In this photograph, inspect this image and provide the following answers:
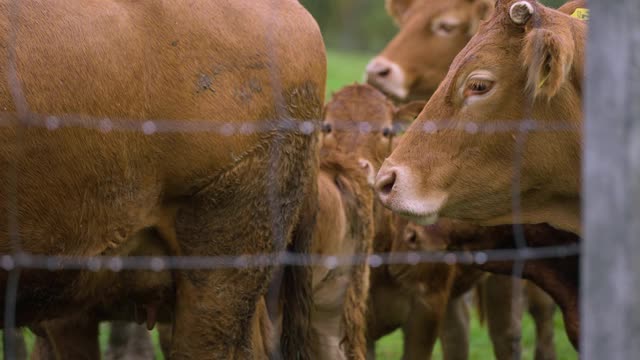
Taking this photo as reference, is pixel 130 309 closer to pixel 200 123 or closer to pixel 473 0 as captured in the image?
pixel 200 123

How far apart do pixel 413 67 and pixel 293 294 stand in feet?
11.4

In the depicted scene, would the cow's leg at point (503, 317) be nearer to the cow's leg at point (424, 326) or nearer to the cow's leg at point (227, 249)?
the cow's leg at point (424, 326)

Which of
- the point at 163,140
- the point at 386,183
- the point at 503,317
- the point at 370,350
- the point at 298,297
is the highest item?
the point at 163,140

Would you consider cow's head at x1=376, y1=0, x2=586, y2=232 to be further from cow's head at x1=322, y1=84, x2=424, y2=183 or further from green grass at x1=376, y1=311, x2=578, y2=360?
green grass at x1=376, y1=311, x2=578, y2=360

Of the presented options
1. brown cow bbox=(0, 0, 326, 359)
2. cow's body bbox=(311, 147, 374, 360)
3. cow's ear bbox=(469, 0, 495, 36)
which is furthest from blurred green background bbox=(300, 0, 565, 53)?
brown cow bbox=(0, 0, 326, 359)

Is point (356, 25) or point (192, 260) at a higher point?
point (356, 25)

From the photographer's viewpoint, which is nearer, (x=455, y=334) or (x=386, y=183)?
(x=386, y=183)

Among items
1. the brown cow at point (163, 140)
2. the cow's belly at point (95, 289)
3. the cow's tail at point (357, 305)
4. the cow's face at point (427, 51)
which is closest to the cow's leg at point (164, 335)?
the cow's tail at point (357, 305)

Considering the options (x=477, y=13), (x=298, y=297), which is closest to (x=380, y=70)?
(x=477, y=13)

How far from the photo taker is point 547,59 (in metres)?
3.96

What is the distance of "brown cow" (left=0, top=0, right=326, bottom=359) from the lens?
3898 mm

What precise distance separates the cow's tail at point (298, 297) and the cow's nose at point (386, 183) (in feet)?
3.16

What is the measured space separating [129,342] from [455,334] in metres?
1.98

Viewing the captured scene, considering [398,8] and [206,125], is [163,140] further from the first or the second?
[398,8]
